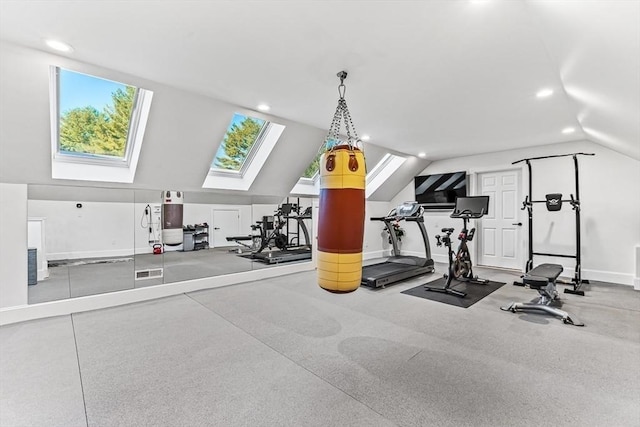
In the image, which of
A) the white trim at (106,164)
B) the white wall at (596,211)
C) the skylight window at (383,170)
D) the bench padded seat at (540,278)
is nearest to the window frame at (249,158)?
the white trim at (106,164)

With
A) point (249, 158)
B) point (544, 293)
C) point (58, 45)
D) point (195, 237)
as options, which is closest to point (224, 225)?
point (195, 237)

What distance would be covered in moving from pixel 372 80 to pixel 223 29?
1725mm

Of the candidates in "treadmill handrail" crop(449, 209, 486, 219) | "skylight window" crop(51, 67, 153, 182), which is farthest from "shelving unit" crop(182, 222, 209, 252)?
"treadmill handrail" crop(449, 209, 486, 219)

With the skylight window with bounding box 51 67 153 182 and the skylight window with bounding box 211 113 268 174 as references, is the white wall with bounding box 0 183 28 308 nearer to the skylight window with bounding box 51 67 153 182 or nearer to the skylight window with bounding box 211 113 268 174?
the skylight window with bounding box 51 67 153 182

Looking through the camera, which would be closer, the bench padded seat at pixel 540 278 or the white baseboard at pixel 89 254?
the bench padded seat at pixel 540 278

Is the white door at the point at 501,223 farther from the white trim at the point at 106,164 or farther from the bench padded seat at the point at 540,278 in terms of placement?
the white trim at the point at 106,164

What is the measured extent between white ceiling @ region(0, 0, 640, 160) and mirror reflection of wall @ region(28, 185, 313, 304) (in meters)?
2.05

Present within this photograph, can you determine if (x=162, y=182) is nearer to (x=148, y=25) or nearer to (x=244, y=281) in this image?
(x=244, y=281)

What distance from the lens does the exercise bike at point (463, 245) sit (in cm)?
472

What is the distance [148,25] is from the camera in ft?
8.00

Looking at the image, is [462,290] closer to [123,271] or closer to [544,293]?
[544,293]

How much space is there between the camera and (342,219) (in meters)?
2.48

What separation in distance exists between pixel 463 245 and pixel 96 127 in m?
6.31

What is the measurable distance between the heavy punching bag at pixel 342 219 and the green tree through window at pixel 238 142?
3.42 metres
